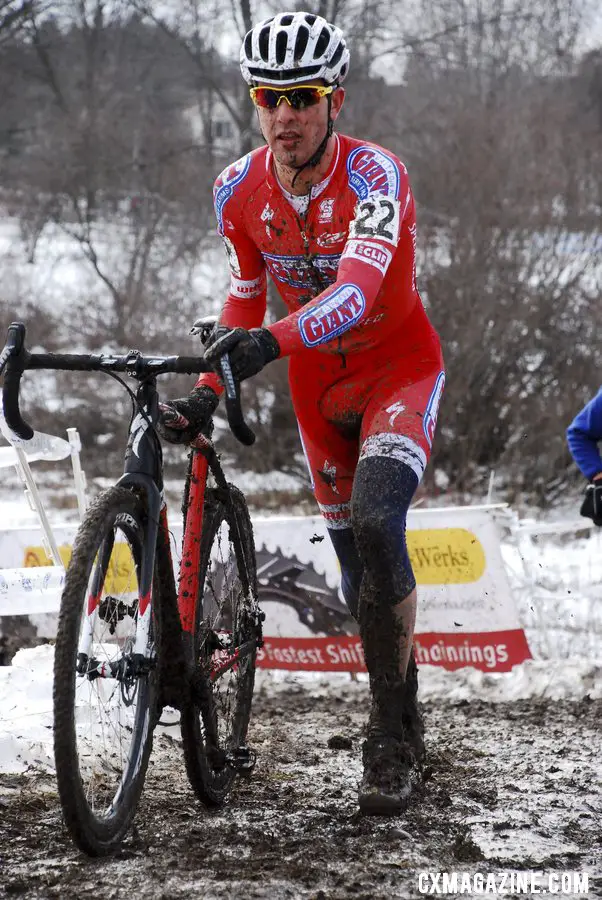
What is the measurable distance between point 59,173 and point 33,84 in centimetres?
1204

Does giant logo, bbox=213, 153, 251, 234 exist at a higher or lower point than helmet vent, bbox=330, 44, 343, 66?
lower

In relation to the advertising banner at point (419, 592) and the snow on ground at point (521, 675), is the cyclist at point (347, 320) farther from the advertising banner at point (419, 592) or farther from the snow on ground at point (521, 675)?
the advertising banner at point (419, 592)

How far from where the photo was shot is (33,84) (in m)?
30.3

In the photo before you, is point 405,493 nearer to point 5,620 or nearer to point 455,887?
point 455,887

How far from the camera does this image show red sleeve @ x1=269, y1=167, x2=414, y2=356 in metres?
3.15

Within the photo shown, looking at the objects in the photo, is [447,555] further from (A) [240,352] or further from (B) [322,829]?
(A) [240,352]

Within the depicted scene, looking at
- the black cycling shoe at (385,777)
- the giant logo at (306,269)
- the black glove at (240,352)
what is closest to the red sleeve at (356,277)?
the black glove at (240,352)

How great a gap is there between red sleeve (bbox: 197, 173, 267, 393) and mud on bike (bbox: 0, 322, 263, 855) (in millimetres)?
340

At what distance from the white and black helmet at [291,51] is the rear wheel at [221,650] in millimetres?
1461

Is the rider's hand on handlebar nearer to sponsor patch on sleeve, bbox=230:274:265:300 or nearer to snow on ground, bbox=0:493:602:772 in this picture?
snow on ground, bbox=0:493:602:772

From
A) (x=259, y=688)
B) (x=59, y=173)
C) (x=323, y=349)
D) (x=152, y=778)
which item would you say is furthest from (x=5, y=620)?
(x=59, y=173)

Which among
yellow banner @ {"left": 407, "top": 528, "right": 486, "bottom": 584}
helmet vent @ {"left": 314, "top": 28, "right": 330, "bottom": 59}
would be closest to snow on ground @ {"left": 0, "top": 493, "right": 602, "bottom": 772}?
yellow banner @ {"left": 407, "top": 528, "right": 486, "bottom": 584}

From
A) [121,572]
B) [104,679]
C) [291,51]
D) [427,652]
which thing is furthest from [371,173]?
[427,652]

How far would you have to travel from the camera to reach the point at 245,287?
4074mm
